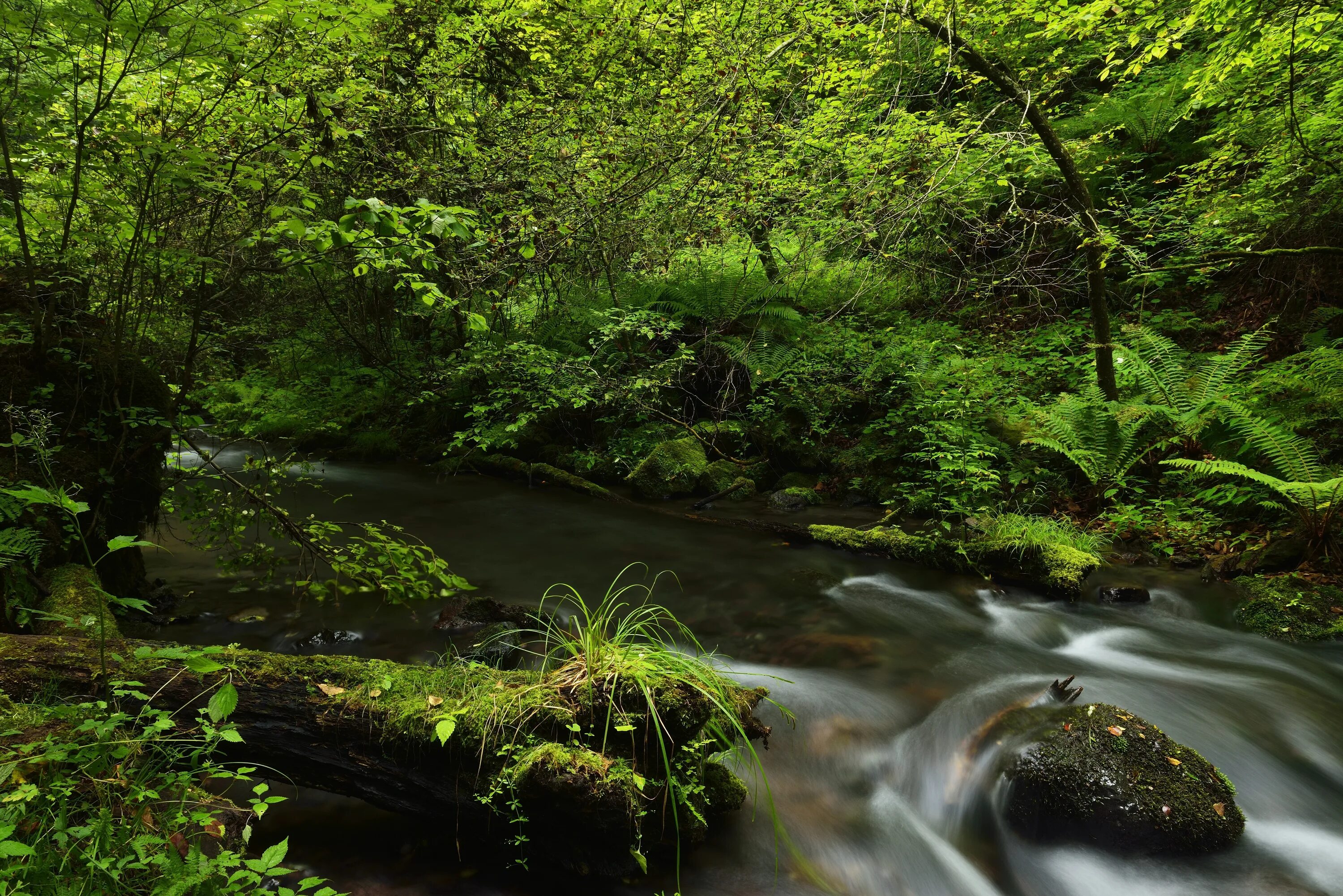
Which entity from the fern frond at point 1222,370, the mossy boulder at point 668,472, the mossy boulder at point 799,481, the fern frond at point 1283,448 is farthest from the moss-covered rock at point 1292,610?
the mossy boulder at point 668,472

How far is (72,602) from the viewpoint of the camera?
3.71 m

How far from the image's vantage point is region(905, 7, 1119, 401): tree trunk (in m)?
5.38

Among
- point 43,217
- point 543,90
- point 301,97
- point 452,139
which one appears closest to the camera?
point 43,217

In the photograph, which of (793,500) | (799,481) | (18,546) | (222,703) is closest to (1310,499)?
(793,500)

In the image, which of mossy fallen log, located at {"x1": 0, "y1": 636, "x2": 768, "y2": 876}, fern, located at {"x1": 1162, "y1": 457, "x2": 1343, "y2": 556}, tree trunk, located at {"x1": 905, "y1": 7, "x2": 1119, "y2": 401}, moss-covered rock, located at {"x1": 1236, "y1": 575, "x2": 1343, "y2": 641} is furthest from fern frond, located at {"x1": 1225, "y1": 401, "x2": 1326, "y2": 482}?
mossy fallen log, located at {"x1": 0, "y1": 636, "x2": 768, "y2": 876}

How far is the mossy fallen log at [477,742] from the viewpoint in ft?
8.45

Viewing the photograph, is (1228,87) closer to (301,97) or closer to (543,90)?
(543,90)

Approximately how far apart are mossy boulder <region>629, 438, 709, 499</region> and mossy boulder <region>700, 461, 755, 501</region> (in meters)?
0.10

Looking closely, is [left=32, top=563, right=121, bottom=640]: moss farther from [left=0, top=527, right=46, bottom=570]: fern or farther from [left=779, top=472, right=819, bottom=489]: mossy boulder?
[left=779, top=472, right=819, bottom=489]: mossy boulder

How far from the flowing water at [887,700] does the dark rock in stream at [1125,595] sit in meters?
0.10

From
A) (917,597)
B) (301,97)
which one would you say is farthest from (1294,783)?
(301,97)

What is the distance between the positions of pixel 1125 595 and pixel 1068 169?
3.92 metres

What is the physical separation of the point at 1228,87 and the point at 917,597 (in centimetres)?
671

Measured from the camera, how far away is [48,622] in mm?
3500
